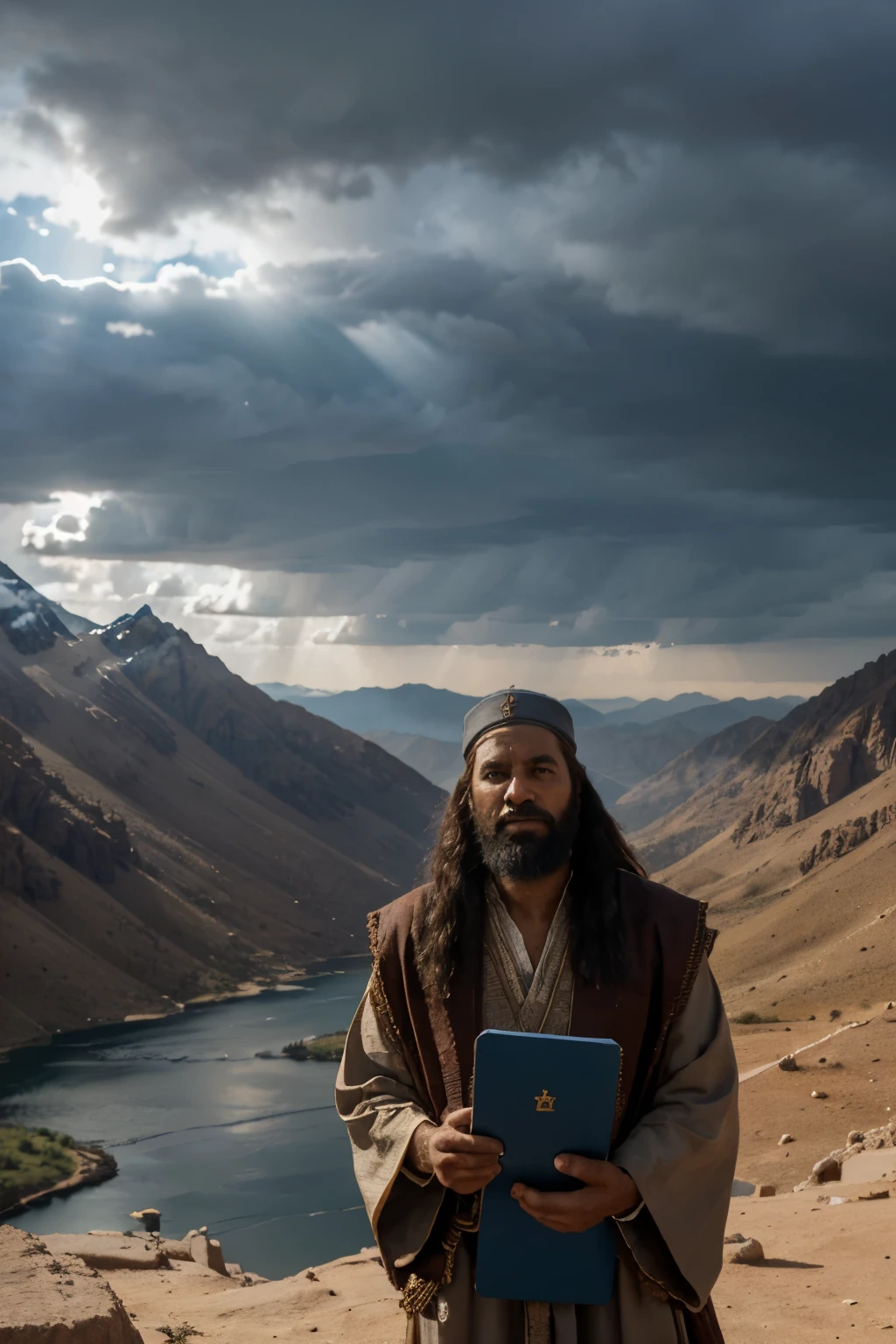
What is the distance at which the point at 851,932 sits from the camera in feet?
145

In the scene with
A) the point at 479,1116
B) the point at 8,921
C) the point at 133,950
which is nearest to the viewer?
the point at 479,1116

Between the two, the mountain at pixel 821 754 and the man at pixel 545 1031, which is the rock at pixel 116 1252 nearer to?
the man at pixel 545 1031

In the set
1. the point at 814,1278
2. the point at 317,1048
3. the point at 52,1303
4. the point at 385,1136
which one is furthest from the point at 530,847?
the point at 317,1048

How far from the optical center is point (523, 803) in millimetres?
3805

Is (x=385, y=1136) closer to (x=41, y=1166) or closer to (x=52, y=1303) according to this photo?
(x=52, y=1303)

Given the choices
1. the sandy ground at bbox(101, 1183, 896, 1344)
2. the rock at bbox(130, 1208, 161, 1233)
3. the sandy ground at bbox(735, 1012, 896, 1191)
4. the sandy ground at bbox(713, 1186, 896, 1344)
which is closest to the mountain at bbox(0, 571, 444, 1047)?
the rock at bbox(130, 1208, 161, 1233)

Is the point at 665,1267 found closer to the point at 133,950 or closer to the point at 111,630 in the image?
the point at 133,950

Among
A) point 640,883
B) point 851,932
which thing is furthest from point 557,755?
point 851,932

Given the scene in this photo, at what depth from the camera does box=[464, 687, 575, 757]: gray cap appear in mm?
3971

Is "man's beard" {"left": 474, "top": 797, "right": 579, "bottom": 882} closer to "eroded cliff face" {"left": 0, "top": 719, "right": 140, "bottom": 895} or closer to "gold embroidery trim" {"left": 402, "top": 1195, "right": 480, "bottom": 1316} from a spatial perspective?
"gold embroidery trim" {"left": 402, "top": 1195, "right": 480, "bottom": 1316}

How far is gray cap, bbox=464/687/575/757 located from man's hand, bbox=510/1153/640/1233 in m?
1.34

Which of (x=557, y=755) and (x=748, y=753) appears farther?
(x=748, y=753)

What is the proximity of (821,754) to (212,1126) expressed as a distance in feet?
168

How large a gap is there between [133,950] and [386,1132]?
88168 mm
